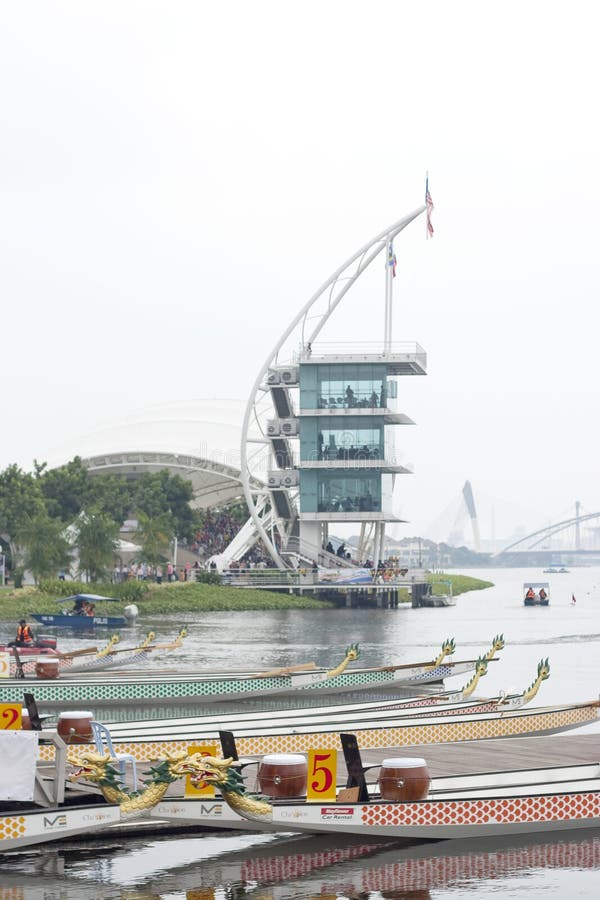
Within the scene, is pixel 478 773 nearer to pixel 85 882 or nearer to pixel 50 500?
pixel 85 882

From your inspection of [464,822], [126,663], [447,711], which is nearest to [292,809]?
[464,822]

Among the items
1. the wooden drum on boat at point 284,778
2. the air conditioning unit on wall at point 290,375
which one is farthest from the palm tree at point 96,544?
the wooden drum on boat at point 284,778

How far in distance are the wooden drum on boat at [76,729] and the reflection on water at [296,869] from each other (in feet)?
9.19

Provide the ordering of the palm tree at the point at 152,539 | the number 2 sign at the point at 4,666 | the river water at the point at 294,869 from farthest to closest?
the palm tree at the point at 152,539
the number 2 sign at the point at 4,666
the river water at the point at 294,869

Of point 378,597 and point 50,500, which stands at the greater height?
point 50,500

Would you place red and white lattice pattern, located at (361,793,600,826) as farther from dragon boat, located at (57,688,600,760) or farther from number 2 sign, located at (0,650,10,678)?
number 2 sign, located at (0,650,10,678)

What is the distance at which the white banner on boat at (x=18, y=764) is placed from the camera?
684 inches

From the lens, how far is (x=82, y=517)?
91500mm

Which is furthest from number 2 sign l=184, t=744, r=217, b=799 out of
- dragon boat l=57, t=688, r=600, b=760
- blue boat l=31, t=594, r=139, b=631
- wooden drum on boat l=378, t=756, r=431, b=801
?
blue boat l=31, t=594, r=139, b=631

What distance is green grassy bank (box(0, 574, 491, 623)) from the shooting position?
76000 millimetres

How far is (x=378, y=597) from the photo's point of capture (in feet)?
327

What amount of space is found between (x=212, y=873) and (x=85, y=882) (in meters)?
1.73

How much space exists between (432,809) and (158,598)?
68.0 metres

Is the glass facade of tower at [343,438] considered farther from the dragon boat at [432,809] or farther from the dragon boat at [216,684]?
the dragon boat at [432,809]
